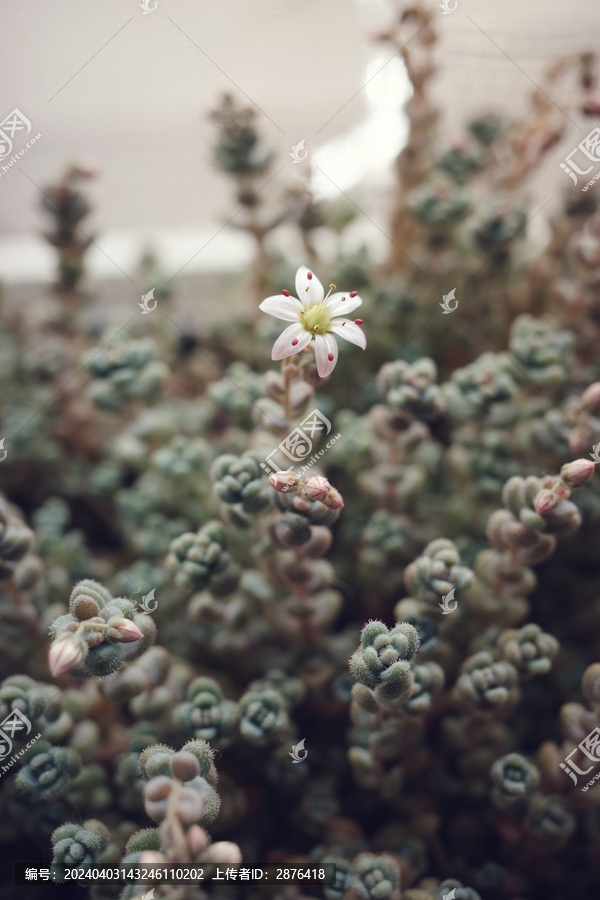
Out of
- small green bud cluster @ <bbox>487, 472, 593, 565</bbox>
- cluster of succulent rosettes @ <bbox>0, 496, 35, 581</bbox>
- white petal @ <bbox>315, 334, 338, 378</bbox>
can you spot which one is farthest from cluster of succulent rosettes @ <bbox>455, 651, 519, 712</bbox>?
cluster of succulent rosettes @ <bbox>0, 496, 35, 581</bbox>

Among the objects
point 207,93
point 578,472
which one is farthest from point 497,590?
point 207,93

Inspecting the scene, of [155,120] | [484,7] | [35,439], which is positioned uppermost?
[155,120]

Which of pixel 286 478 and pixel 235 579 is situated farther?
pixel 235 579

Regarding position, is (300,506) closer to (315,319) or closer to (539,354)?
(315,319)

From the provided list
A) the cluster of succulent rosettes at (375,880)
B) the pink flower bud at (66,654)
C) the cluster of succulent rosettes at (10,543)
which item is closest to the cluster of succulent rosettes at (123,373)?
the cluster of succulent rosettes at (10,543)

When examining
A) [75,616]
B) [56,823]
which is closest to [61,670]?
[75,616]

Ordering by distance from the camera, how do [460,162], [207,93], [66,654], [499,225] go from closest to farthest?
[66,654], [499,225], [460,162], [207,93]

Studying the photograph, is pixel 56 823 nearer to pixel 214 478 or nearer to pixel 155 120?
pixel 214 478
